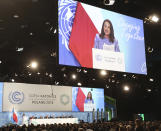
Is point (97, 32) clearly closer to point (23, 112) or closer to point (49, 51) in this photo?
point (49, 51)

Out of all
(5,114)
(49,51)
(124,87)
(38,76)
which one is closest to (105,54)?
(49,51)

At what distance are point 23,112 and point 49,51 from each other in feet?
13.3

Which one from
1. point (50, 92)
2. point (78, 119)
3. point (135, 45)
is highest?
point (135, 45)

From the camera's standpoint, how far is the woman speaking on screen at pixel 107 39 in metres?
7.32

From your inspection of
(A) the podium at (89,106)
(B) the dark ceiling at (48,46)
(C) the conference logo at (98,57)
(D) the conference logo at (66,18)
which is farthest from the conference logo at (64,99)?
(D) the conference logo at (66,18)

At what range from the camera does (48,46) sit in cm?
1152

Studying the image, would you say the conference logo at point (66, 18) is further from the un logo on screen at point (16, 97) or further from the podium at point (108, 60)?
the un logo on screen at point (16, 97)

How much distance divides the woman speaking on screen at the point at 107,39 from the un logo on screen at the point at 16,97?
772 cm

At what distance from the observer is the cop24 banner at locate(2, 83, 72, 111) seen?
521 inches

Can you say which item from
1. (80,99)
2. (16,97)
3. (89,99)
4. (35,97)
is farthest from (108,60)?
(89,99)

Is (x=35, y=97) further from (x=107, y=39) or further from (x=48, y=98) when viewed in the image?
(x=107, y=39)

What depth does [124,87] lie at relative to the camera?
832 inches

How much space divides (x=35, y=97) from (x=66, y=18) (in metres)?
8.21

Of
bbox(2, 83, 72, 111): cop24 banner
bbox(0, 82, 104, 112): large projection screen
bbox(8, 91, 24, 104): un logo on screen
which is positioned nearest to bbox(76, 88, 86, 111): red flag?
bbox(0, 82, 104, 112): large projection screen
